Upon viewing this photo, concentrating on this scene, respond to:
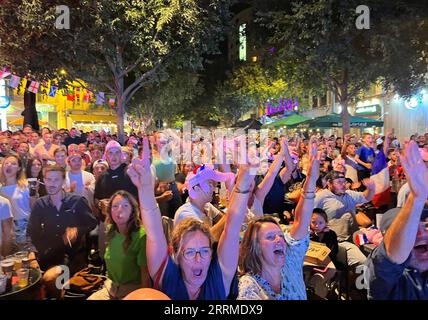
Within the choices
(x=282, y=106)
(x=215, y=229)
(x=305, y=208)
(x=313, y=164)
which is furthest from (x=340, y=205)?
(x=282, y=106)

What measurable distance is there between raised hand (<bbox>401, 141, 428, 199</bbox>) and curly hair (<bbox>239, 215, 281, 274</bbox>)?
0.94 metres

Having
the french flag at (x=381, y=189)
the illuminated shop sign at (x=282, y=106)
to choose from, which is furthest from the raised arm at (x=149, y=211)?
the illuminated shop sign at (x=282, y=106)

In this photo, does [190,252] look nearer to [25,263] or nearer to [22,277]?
[22,277]

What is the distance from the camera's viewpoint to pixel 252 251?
2654 mm

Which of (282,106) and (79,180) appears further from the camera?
(282,106)

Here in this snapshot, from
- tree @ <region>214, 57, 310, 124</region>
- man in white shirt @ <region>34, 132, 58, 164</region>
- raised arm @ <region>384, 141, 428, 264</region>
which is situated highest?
tree @ <region>214, 57, 310, 124</region>

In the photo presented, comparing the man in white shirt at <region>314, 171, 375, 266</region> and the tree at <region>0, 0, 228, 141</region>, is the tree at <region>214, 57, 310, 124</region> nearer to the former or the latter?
the tree at <region>0, 0, 228, 141</region>

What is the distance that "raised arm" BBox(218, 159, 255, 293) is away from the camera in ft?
8.19

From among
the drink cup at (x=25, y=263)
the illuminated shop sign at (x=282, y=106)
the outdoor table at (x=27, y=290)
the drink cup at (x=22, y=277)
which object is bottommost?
the outdoor table at (x=27, y=290)

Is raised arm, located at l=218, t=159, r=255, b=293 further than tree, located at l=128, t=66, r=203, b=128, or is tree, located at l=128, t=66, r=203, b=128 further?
tree, located at l=128, t=66, r=203, b=128

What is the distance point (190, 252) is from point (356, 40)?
15.1 m

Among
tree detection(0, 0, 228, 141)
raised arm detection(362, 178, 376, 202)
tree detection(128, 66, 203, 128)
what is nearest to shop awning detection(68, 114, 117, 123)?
tree detection(128, 66, 203, 128)

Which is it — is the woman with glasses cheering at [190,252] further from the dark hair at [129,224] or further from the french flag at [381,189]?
the french flag at [381,189]

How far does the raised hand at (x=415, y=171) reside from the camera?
2193 mm
